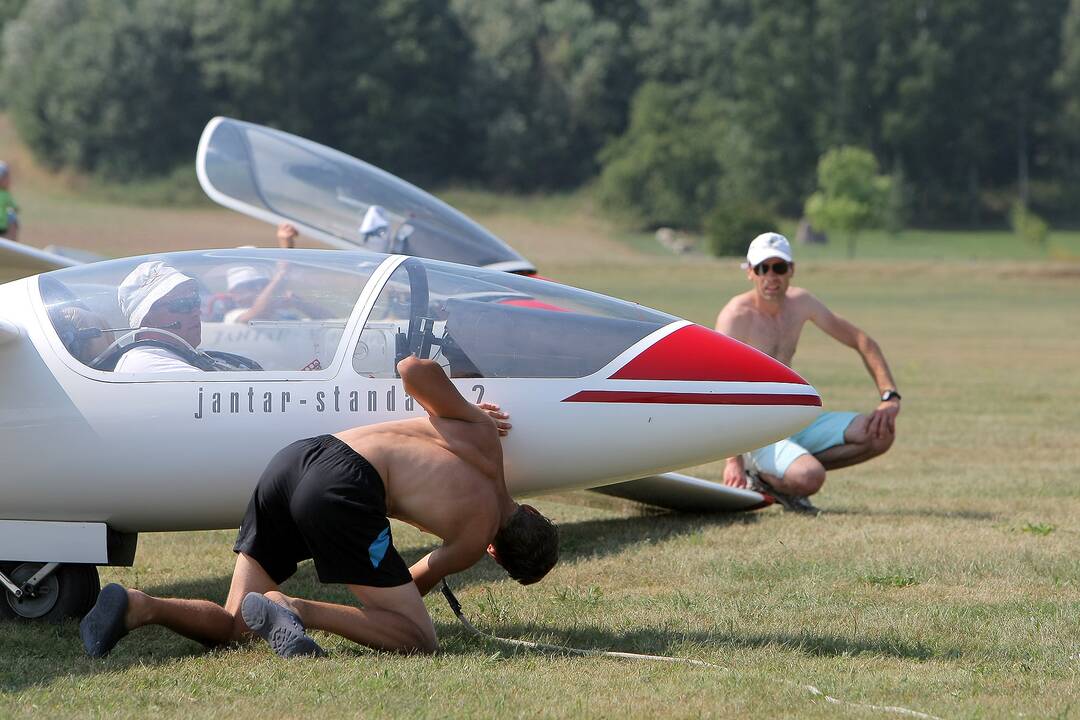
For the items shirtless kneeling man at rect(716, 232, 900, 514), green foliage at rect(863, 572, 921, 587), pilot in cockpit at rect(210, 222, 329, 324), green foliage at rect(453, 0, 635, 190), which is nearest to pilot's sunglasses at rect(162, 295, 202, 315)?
pilot in cockpit at rect(210, 222, 329, 324)

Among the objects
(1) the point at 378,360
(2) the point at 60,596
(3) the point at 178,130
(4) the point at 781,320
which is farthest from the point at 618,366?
(3) the point at 178,130

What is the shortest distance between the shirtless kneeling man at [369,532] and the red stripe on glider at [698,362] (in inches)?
28.1

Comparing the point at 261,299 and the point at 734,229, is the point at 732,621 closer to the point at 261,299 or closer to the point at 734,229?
the point at 261,299

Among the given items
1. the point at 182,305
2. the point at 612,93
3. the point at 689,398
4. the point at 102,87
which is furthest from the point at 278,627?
the point at 612,93

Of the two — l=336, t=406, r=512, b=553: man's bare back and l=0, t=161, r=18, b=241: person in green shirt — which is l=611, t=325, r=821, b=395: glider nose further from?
l=0, t=161, r=18, b=241: person in green shirt

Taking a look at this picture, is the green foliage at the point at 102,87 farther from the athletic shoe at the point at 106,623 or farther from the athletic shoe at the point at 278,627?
the athletic shoe at the point at 278,627

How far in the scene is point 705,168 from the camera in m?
95.2

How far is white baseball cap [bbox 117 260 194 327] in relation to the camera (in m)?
5.85

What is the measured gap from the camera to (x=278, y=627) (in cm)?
504

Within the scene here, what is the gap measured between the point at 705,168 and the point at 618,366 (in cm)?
9112

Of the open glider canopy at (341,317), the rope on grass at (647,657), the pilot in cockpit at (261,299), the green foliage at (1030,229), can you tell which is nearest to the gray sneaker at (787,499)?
the open glider canopy at (341,317)

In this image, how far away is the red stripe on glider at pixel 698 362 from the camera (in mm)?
5691

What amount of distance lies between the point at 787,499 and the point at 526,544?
142 inches

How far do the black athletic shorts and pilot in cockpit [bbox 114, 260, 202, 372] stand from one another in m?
0.79
